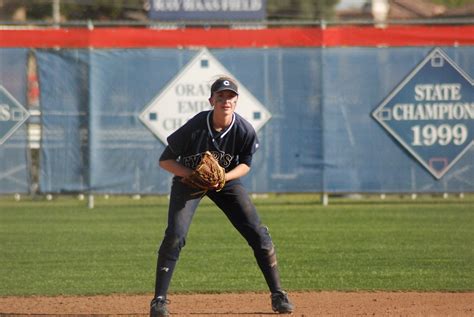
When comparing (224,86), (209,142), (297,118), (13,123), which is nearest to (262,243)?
(209,142)

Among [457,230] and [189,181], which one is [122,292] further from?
[457,230]

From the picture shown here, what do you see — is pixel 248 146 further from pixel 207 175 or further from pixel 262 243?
pixel 262 243

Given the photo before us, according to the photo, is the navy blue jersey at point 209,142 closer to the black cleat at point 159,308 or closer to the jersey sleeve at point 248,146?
the jersey sleeve at point 248,146

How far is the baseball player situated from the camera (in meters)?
6.60

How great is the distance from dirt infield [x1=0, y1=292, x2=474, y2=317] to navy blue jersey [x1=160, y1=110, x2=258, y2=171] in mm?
1163

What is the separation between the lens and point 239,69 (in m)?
15.7

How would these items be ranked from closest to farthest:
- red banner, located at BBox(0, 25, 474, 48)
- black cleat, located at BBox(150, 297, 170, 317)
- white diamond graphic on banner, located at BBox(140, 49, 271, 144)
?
black cleat, located at BBox(150, 297, 170, 317)
white diamond graphic on banner, located at BBox(140, 49, 271, 144)
red banner, located at BBox(0, 25, 474, 48)

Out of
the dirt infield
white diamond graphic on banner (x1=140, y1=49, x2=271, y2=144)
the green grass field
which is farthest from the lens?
white diamond graphic on banner (x1=140, y1=49, x2=271, y2=144)

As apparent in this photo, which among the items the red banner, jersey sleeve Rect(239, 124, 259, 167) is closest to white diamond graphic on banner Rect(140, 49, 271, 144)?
the red banner

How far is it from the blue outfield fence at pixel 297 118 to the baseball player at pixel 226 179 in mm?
8537

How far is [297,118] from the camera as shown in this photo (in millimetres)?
15594

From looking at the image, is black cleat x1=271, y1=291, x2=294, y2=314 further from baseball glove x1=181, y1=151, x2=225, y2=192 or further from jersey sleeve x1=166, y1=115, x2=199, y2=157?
jersey sleeve x1=166, y1=115, x2=199, y2=157

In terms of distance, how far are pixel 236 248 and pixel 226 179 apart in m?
4.59

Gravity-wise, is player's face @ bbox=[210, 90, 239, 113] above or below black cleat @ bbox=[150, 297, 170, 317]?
Answer: above
